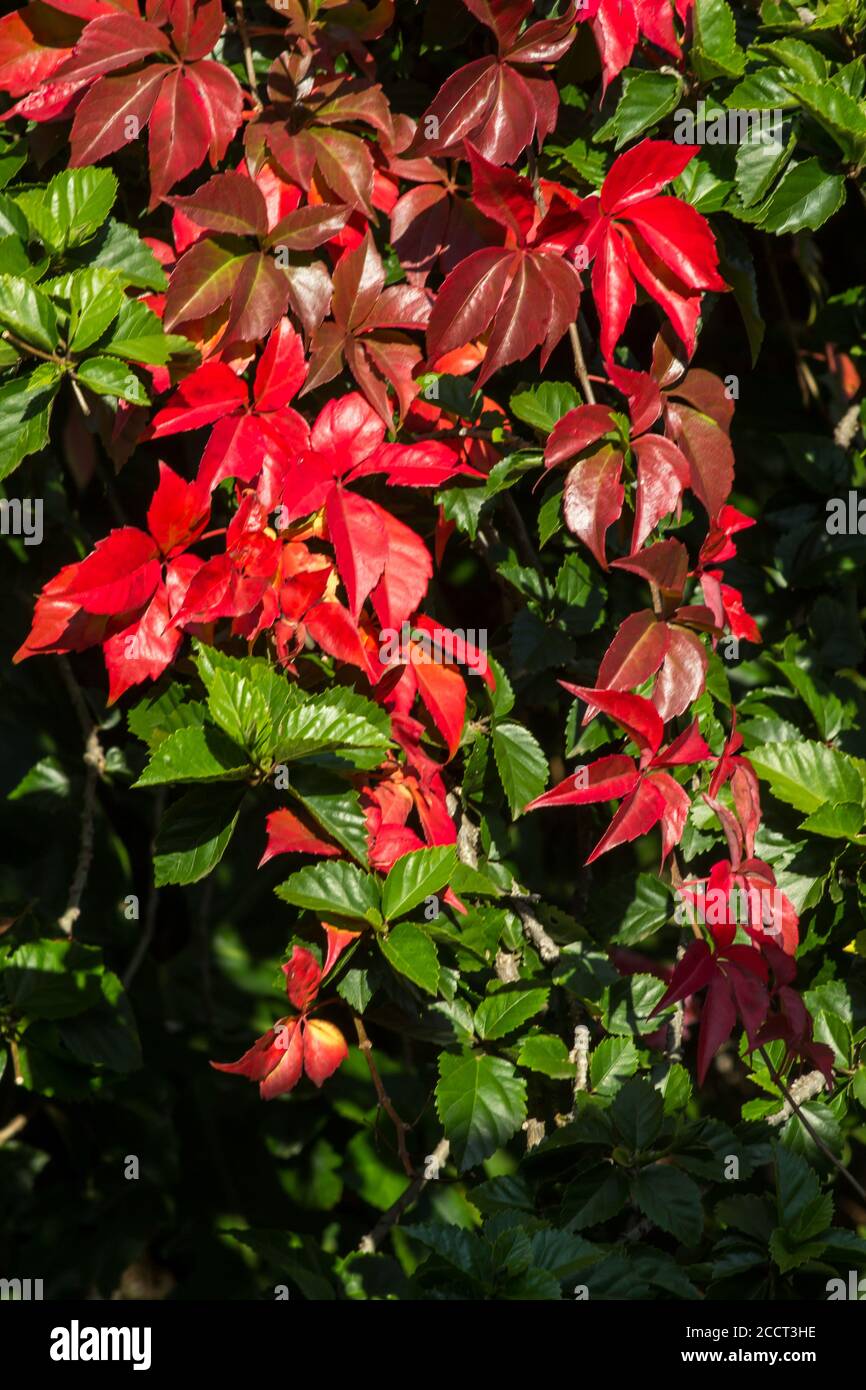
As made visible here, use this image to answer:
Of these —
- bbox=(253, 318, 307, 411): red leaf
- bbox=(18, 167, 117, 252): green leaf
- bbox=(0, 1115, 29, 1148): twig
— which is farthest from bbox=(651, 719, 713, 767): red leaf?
bbox=(0, 1115, 29, 1148): twig

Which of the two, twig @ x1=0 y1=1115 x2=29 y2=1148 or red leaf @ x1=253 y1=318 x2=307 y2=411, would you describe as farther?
twig @ x1=0 y1=1115 x2=29 y2=1148

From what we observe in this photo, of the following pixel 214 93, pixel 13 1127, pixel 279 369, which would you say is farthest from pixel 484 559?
pixel 13 1127

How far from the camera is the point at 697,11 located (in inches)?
51.0

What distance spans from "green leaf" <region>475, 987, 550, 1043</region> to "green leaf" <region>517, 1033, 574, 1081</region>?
0.08 ft

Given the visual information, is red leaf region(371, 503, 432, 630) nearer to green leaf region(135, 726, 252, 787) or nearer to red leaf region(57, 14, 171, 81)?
green leaf region(135, 726, 252, 787)

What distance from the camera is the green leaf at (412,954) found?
1159 millimetres

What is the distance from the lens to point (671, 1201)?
1197 mm

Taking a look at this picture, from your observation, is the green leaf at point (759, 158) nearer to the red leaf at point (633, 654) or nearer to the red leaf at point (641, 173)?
the red leaf at point (641, 173)

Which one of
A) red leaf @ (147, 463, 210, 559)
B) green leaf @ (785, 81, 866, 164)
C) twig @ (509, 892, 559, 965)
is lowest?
twig @ (509, 892, 559, 965)

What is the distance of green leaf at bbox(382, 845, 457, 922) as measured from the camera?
119 centimetres

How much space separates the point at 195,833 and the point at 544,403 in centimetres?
53

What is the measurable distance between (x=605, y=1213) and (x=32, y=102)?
3.80 feet

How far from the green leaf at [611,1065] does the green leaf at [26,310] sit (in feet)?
2.79

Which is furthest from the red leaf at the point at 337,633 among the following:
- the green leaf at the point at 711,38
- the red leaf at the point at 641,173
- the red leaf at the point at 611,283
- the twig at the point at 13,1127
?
the twig at the point at 13,1127
